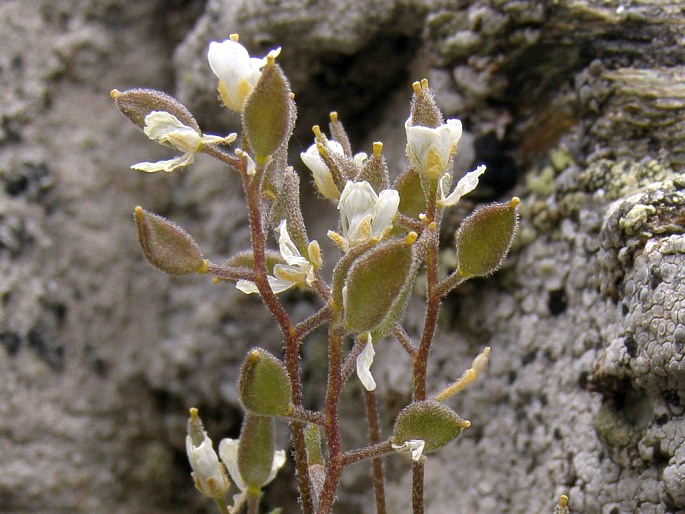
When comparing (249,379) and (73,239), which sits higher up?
(73,239)

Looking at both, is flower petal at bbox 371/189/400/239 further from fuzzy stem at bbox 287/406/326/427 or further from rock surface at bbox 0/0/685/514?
rock surface at bbox 0/0/685/514

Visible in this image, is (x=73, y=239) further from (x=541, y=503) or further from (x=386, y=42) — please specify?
(x=541, y=503)

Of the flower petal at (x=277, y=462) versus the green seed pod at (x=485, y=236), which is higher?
the green seed pod at (x=485, y=236)

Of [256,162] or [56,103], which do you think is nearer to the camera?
[256,162]

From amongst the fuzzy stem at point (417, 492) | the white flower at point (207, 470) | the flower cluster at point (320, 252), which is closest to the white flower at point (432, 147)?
the flower cluster at point (320, 252)

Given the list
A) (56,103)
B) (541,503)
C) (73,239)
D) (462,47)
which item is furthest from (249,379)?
(56,103)

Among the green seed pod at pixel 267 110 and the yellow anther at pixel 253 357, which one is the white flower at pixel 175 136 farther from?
the yellow anther at pixel 253 357

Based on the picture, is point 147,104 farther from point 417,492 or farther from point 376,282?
point 417,492
